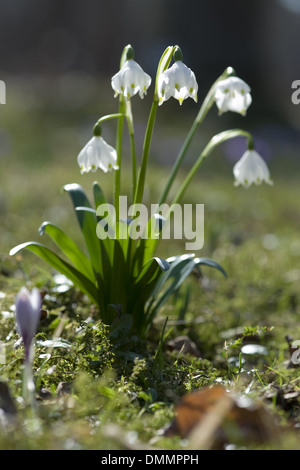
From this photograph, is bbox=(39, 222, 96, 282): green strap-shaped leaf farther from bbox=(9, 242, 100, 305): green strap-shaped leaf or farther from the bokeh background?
the bokeh background

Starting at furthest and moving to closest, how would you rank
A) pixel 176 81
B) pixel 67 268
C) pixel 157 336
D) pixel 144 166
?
pixel 157 336 → pixel 67 268 → pixel 144 166 → pixel 176 81

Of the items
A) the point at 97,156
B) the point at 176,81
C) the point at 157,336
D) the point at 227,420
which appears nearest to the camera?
the point at 227,420

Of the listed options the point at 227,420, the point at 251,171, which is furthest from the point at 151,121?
the point at 227,420

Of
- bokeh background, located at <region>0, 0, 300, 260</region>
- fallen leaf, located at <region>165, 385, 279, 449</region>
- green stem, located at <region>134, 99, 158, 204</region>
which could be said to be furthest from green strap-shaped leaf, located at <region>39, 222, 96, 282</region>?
bokeh background, located at <region>0, 0, 300, 260</region>

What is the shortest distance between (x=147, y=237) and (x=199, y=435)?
3.09 ft

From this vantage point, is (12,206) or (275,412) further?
(12,206)

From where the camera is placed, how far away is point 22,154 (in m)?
6.70

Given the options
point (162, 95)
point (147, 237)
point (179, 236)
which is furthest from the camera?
point (179, 236)

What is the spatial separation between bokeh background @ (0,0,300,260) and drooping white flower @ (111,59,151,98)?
1.69m

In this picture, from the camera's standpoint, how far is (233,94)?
6.59ft

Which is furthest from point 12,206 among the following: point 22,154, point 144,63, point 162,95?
point 144,63

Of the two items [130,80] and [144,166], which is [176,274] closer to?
[144,166]

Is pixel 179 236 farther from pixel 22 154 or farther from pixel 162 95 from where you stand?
pixel 22 154

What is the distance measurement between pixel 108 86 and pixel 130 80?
8639 mm
